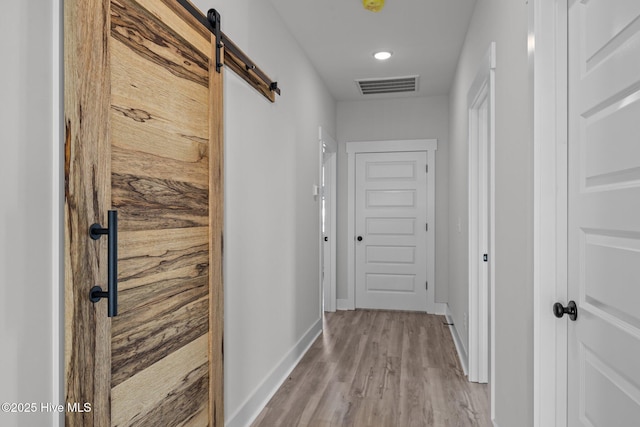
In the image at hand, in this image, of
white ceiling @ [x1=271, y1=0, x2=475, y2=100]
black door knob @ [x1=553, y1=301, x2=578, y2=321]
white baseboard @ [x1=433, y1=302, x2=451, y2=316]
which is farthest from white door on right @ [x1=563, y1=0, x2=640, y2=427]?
white baseboard @ [x1=433, y1=302, x2=451, y2=316]

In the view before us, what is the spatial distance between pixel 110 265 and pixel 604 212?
54.0 inches

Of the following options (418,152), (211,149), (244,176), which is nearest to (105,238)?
(211,149)

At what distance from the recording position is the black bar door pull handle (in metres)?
1.13

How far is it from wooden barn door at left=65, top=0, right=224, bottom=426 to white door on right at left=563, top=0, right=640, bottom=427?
1386 mm

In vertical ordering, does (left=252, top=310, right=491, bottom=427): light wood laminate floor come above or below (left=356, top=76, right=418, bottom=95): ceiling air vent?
below

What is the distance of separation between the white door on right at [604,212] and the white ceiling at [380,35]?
5.86 feet

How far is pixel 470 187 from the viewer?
3.21m

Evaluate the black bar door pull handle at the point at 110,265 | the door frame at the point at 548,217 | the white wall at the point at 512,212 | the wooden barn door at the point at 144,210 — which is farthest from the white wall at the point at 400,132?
the black bar door pull handle at the point at 110,265

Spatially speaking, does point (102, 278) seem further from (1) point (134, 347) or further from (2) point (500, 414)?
(2) point (500, 414)

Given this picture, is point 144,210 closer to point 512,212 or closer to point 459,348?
point 512,212

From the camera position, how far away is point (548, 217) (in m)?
1.49

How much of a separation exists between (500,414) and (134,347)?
1796mm

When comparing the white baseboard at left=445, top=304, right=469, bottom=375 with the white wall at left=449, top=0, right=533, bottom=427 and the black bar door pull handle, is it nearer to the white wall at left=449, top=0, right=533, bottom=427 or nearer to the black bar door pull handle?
the white wall at left=449, top=0, right=533, bottom=427

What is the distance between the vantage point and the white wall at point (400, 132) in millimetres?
5230
